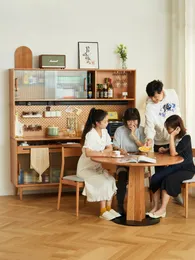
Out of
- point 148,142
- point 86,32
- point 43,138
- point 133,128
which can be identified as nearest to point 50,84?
point 43,138

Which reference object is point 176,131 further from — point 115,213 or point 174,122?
point 115,213

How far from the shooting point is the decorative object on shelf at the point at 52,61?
659 cm

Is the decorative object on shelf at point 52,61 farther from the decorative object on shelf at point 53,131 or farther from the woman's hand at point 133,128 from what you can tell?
the woman's hand at point 133,128

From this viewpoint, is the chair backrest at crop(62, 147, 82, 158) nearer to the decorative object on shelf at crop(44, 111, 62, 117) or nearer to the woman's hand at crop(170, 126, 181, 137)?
the decorative object on shelf at crop(44, 111, 62, 117)

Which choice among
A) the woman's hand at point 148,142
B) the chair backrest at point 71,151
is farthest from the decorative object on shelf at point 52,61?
the woman's hand at point 148,142

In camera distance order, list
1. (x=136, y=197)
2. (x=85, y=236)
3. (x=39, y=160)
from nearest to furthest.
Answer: (x=85, y=236) → (x=136, y=197) → (x=39, y=160)

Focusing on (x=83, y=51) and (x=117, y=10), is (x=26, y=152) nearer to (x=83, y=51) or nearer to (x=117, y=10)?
(x=83, y=51)

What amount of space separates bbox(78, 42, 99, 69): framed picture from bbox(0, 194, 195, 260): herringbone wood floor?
6.25 ft

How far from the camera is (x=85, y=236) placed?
4.84 meters

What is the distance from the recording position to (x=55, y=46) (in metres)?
6.84

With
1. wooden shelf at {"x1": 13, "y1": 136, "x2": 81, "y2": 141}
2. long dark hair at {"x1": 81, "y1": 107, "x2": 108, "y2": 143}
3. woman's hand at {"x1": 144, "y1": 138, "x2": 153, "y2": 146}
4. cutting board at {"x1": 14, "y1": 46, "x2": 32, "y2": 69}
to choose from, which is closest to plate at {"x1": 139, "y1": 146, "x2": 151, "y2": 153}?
woman's hand at {"x1": 144, "y1": 138, "x2": 153, "y2": 146}

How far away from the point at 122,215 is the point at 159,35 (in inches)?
110

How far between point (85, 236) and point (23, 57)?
2.76 m

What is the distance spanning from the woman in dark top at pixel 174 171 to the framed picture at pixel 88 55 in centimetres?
183
